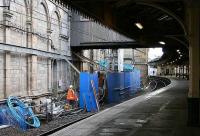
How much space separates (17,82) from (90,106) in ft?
16.7

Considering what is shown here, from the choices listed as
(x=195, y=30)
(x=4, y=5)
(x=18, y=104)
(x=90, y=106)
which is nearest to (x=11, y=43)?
(x=4, y=5)

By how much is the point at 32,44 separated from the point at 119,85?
9719 mm

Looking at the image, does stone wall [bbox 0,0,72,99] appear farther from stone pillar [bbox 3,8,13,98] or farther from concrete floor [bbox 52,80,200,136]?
concrete floor [bbox 52,80,200,136]

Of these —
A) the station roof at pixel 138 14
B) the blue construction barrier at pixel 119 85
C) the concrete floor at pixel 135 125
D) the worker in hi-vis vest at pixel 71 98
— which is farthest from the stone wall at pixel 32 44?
the concrete floor at pixel 135 125

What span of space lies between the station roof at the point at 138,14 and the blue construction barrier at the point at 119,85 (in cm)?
613

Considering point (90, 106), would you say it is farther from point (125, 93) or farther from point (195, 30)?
point (195, 30)

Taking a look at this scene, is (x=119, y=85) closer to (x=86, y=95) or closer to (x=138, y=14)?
(x=86, y=95)

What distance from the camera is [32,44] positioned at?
93.1 feet

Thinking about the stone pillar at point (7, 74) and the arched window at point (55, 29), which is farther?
the arched window at point (55, 29)

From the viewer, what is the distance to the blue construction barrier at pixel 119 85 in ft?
108

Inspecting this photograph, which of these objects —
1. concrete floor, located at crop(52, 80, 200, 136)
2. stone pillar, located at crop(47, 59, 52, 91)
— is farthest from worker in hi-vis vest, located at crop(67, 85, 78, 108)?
concrete floor, located at crop(52, 80, 200, 136)

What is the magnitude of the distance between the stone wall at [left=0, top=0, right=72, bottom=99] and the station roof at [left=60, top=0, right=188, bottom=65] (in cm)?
739

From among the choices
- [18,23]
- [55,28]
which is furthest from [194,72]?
[55,28]

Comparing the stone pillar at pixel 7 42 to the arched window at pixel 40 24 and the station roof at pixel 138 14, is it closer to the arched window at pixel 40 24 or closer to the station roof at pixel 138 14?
the arched window at pixel 40 24
